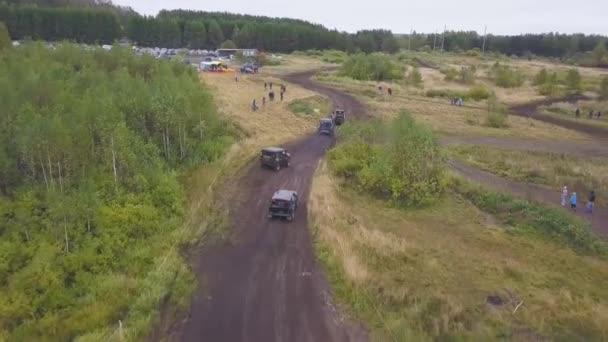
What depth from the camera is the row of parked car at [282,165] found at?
2809 cm

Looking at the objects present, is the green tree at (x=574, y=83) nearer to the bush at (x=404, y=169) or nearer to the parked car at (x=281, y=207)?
the bush at (x=404, y=169)

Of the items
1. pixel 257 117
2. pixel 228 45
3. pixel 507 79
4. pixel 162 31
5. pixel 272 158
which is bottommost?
pixel 272 158

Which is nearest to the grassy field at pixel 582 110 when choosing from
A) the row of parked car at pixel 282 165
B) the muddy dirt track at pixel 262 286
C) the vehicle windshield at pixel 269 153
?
the row of parked car at pixel 282 165

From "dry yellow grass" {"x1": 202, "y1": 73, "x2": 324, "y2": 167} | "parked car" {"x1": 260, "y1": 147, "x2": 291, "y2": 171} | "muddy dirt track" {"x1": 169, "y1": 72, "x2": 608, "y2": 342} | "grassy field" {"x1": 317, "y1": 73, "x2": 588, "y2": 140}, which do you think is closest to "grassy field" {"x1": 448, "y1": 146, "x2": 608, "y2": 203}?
"muddy dirt track" {"x1": 169, "y1": 72, "x2": 608, "y2": 342}

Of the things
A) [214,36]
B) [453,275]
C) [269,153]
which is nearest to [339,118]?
[269,153]

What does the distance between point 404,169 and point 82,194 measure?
804 inches

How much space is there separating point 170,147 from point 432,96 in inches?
2442

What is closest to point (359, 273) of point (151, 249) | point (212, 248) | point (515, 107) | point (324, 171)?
point (212, 248)

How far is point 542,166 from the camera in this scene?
138ft

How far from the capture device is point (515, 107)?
8044cm

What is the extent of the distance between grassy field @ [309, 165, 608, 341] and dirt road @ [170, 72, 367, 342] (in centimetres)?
93

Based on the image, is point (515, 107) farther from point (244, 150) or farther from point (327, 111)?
point (244, 150)

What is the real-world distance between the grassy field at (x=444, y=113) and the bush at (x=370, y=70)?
918 centimetres

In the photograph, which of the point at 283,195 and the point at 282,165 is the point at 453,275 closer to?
the point at 283,195
